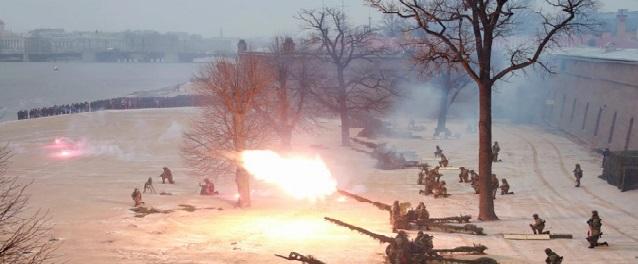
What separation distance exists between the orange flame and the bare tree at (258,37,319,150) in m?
3.86

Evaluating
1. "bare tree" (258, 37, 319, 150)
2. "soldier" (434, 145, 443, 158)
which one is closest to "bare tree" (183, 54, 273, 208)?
"bare tree" (258, 37, 319, 150)

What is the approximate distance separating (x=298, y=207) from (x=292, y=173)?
878cm

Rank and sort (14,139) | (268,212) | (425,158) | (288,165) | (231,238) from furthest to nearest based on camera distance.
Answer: (14,139) < (425,158) < (288,165) < (268,212) < (231,238)

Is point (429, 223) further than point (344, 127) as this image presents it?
No

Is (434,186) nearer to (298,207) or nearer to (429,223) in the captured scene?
(298,207)

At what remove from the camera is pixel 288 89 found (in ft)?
162

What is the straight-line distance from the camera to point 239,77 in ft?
107

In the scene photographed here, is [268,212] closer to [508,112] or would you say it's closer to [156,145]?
[156,145]

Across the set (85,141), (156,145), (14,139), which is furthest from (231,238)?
(14,139)

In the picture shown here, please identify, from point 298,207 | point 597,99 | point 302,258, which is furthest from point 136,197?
point 597,99

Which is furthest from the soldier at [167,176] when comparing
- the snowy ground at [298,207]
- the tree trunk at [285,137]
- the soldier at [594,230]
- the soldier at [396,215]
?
the soldier at [594,230]

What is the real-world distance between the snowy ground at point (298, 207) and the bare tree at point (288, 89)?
2866mm

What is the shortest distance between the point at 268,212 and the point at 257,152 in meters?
5.58

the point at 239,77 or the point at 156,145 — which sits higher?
the point at 239,77
